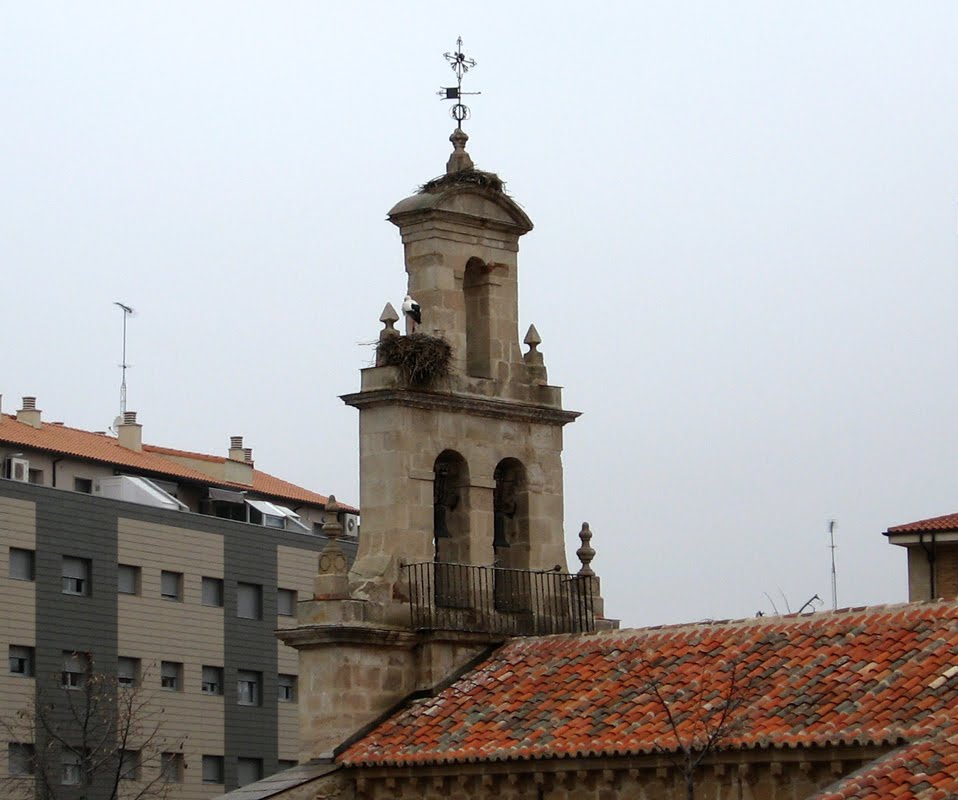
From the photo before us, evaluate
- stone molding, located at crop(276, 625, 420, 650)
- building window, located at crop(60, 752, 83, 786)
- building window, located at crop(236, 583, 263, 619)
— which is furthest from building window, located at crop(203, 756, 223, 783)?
stone molding, located at crop(276, 625, 420, 650)

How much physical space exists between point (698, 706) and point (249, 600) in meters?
38.7

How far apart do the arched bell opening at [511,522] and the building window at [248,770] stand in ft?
107

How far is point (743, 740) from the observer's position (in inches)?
984

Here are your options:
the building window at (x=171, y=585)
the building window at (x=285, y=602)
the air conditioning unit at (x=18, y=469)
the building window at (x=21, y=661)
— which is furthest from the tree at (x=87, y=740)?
the building window at (x=285, y=602)

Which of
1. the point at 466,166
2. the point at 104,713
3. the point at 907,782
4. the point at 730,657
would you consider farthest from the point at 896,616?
the point at 104,713

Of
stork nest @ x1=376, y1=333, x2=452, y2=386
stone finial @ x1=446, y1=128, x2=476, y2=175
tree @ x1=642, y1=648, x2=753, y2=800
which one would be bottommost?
tree @ x1=642, y1=648, x2=753, y2=800

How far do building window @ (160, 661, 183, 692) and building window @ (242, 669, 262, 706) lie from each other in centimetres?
262

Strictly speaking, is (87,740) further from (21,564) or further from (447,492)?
Answer: (447,492)

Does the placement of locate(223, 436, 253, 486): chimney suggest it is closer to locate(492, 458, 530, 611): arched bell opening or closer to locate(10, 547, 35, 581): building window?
locate(10, 547, 35, 581): building window

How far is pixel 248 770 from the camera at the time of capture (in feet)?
211

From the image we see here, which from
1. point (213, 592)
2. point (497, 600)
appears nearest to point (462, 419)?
point (497, 600)

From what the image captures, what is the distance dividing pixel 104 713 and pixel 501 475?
25.5 metres

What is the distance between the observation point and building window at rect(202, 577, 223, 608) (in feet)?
205

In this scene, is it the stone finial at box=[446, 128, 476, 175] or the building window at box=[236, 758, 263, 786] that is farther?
the building window at box=[236, 758, 263, 786]
